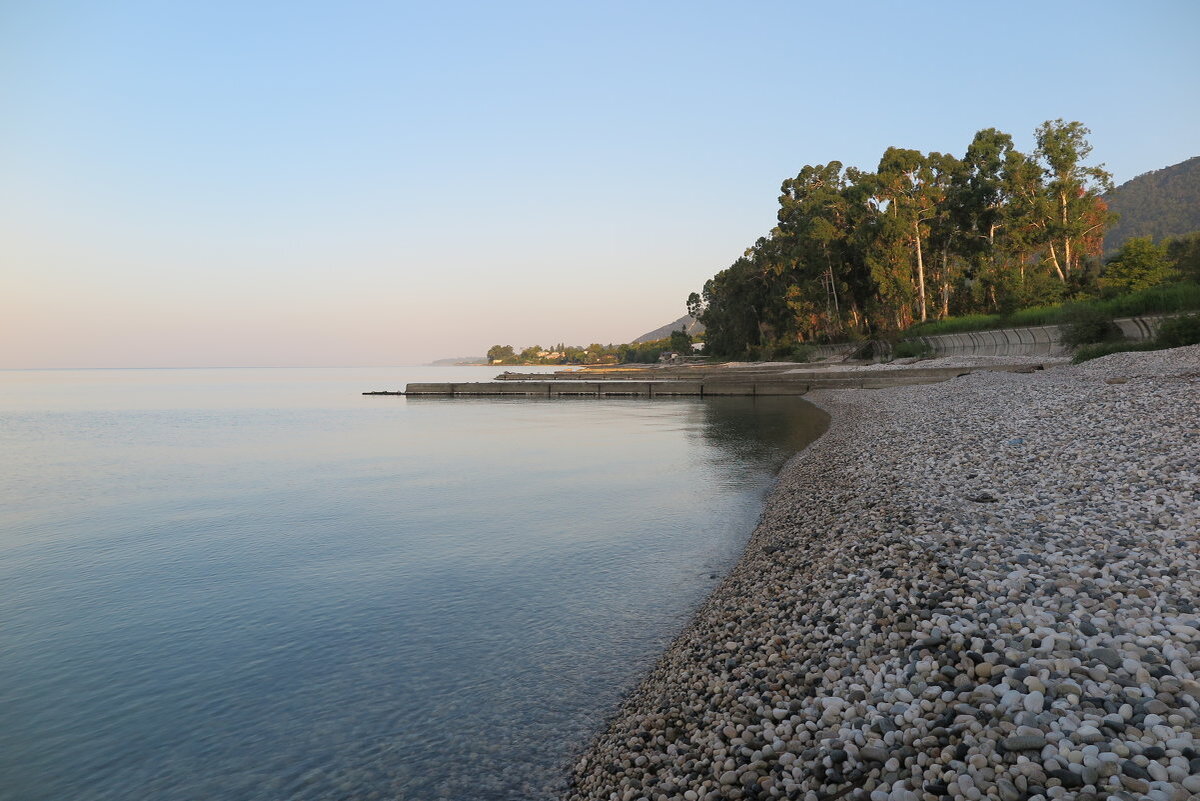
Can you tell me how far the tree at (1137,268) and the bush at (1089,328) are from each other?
12.2 m

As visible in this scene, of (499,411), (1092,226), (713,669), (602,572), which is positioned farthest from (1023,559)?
(1092,226)

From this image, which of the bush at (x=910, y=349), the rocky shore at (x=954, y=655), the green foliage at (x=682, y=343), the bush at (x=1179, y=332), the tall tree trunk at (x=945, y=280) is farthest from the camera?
the green foliage at (x=682, y=343)

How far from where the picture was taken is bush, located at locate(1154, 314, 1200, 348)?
84.7 ft

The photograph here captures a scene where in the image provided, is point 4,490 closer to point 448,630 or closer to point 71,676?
point 71,676

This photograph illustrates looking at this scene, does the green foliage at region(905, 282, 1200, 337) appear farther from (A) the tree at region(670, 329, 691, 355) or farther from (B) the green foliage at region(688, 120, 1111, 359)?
(A) the tree at region(670, 329, 691, 355)

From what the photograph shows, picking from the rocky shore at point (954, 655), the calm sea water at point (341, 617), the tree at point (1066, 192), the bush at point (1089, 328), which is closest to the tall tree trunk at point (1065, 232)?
the tree at point (1066, 192)

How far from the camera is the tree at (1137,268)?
45906mm

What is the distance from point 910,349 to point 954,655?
58.7 metres

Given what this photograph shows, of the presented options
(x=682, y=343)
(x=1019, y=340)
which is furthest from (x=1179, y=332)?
(x=682, y=343)

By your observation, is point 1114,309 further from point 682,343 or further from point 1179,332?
point 682,343

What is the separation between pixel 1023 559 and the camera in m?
6.28

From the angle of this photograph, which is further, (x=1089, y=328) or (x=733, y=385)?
(x=733, y=385)

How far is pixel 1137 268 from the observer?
157 feet

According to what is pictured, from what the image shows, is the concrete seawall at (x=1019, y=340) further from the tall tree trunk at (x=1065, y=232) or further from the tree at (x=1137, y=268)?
the tall tree trunk at (x=1065, y=232)
